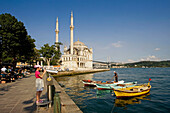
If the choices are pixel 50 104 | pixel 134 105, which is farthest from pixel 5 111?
pixel 134 105

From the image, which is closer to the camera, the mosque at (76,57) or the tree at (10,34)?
the tree at (10,34)

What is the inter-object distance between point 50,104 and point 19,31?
3034cm

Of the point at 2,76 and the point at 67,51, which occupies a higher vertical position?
the point at 67,51

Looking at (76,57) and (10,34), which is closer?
(10,34)

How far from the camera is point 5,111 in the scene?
21.3ft

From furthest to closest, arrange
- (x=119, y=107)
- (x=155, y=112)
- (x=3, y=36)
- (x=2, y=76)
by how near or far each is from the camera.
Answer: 1. (x=3, y=36)
2. (x=2, y=76)
3. (x=119, y=107)
4. (x=155, y=112)

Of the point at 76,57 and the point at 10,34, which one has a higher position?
the point at 10,34

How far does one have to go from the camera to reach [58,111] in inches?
199

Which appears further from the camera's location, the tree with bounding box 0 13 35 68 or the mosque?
the mosque

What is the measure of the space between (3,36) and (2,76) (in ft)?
59.1

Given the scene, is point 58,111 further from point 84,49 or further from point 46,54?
point 84,49

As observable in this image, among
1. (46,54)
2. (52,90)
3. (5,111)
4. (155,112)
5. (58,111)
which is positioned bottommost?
(155,112)

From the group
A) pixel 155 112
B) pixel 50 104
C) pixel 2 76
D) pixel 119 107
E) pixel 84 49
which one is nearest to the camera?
pixel 50 104

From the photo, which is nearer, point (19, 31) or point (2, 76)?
point (2, 76)
